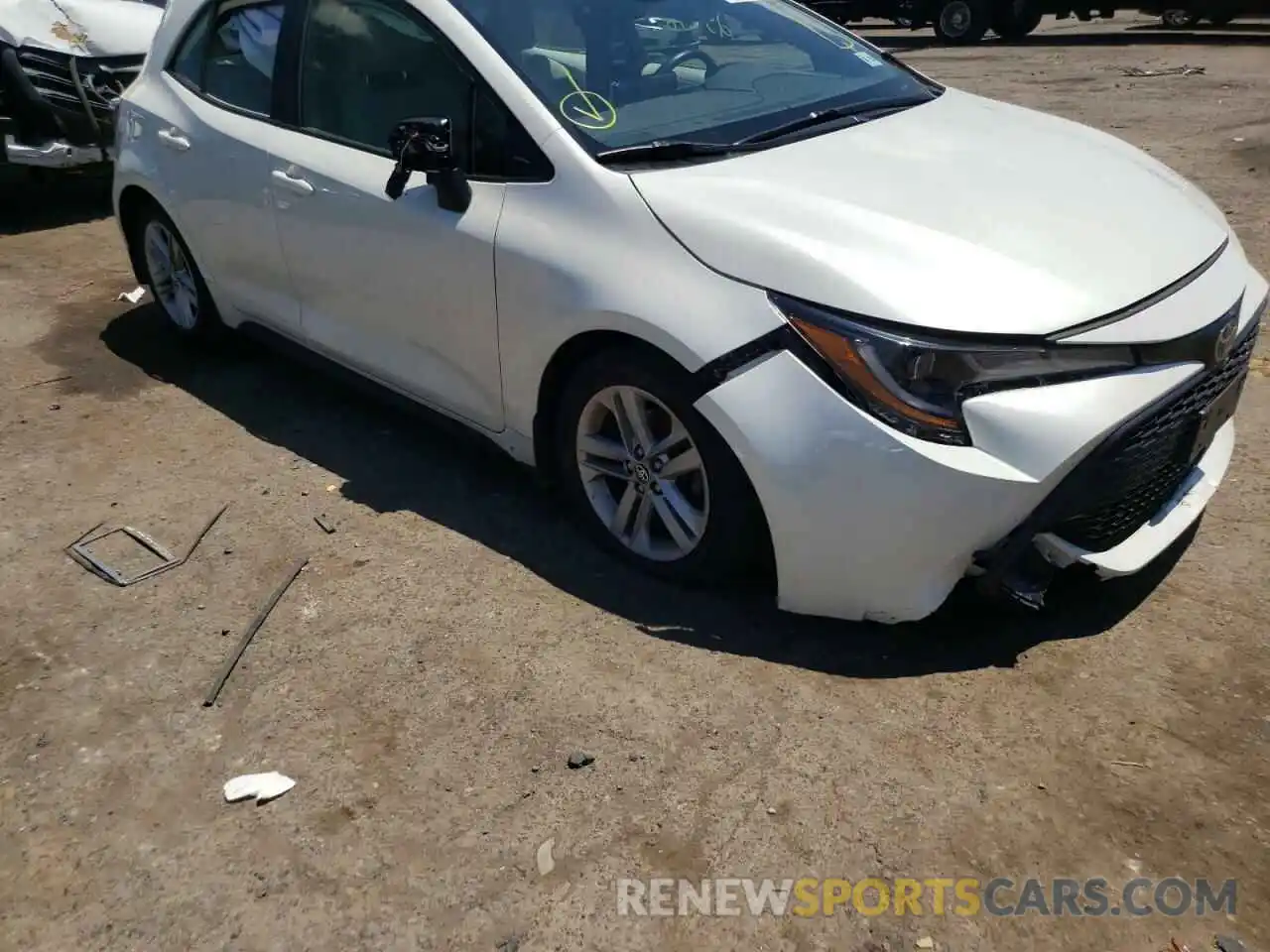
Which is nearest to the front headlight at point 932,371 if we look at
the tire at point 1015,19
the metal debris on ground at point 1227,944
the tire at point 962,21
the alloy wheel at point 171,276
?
the metal debris on ground at point 1227,944

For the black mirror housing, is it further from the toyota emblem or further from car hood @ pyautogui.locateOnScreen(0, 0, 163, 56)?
car hood @ pyautogui.locateOnScreen(0, 0, 163, 56)

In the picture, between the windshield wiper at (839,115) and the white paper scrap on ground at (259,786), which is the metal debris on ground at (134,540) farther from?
the windshield wiper at (839,115)

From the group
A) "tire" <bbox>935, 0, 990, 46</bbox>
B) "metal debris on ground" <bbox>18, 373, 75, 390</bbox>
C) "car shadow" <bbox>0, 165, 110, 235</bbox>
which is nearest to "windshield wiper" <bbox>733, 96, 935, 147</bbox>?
"metal debris on ground" <bbox>18, 373, 75, 390</bbox>

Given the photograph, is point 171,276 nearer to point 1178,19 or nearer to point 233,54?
point 233,54

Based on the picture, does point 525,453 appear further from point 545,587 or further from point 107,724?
point 107,724

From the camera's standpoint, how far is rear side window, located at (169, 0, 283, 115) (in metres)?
4.27

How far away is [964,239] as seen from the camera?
9.16 ft

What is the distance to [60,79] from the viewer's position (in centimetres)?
739

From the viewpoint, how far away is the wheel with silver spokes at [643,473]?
3.12 metres

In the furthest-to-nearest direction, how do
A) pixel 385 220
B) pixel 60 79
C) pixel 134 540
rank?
1. pixel 60 79
2. pixel 134 540
3. pixel 385 220

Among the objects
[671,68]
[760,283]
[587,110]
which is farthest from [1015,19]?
[760,283]
